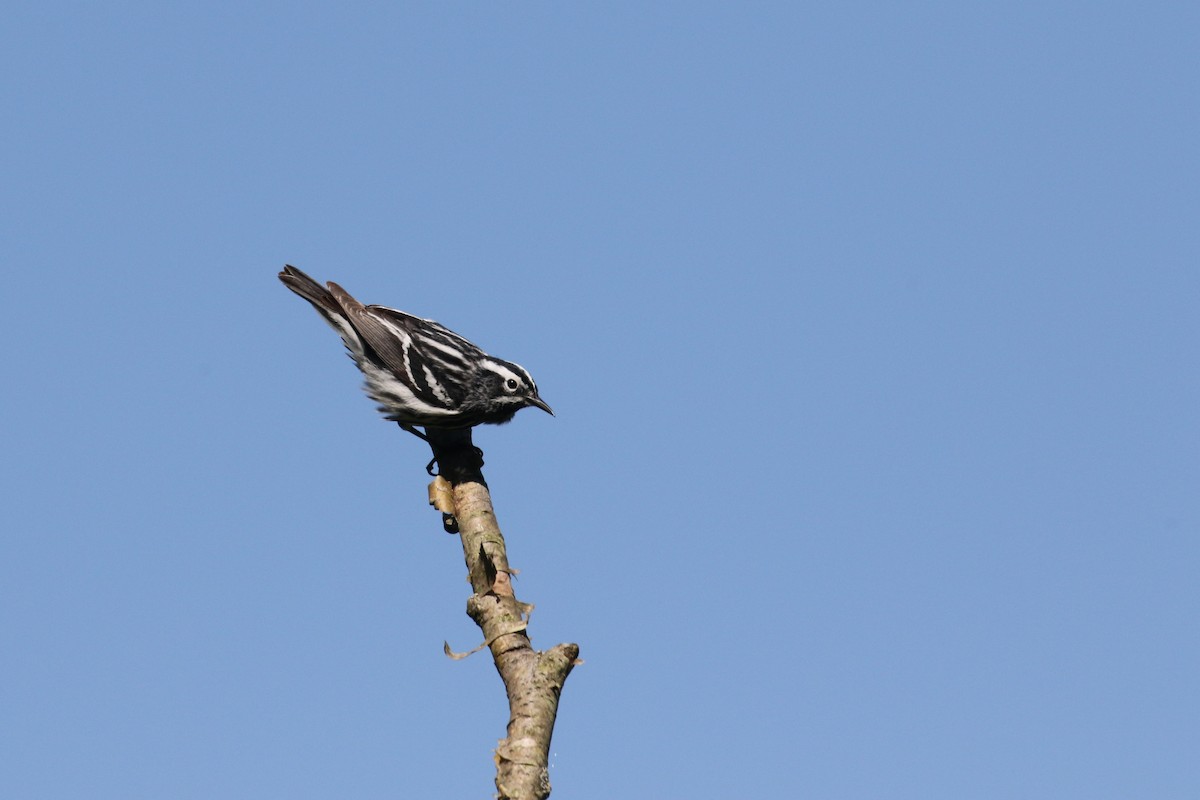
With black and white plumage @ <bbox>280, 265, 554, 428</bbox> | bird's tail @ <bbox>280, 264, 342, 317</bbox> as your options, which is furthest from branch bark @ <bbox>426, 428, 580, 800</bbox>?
bird's tail @ <bbox>280, 264, 342, 317</bbox>

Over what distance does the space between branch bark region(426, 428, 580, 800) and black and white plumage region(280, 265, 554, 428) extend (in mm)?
2838

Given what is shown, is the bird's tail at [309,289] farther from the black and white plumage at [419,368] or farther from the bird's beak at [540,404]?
the bird's beak at [540,404]

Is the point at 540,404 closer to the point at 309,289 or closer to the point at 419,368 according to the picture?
the point at 419,368

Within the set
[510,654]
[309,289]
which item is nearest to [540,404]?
[309,289]

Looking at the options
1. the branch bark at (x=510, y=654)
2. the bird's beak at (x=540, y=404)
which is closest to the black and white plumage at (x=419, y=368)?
the bird's beak at (x=540, y=404)

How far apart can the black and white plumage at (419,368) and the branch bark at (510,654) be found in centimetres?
284

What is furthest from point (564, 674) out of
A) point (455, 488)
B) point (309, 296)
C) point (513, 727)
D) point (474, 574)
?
point (309, 296)

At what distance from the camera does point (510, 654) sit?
17.8ft

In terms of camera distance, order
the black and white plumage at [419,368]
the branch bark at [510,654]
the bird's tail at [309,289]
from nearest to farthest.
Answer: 1. the branch bark at [510,654]
2. the black and white plumage at [419,368]
3. the bird's tail at [309,289]

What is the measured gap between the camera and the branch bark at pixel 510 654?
4559mm

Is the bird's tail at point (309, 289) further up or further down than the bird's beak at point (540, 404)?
further up

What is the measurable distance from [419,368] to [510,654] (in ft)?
19.7

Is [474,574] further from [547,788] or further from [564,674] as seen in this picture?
[547,788]

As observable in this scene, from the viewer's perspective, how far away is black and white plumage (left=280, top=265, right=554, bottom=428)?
10.8 meters
